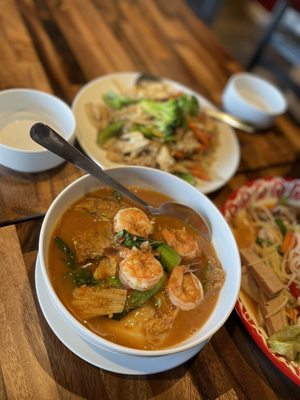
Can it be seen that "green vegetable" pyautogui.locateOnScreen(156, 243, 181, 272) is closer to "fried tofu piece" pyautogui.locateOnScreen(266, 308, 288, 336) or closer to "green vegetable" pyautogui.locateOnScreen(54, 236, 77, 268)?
"green vegetable" pyautogui.locateOnScreen(54, 236, 77, 268)

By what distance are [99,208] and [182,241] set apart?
0.34m

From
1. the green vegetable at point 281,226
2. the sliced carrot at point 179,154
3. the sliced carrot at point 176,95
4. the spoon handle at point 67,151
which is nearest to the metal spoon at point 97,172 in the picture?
the spoon handle at point 67,151

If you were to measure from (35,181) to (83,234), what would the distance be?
0.42m

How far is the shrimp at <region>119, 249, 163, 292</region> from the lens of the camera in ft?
3.83

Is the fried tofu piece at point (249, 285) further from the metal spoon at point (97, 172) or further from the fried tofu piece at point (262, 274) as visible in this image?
the metal spoon at point (97, 172)

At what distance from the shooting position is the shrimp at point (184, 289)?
1232 mm

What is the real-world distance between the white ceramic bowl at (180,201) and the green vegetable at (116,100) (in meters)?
0.73

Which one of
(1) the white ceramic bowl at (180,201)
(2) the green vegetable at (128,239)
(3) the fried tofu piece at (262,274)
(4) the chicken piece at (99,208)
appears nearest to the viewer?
(1) the white ceramic bowl at (180,201)

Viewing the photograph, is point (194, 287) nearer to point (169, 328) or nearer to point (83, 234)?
point (169, 328)

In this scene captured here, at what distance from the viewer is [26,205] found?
1.52m

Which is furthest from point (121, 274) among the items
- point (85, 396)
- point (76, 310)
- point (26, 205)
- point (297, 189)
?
point (297, 189)

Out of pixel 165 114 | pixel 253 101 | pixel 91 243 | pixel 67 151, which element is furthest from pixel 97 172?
pixel 253 101

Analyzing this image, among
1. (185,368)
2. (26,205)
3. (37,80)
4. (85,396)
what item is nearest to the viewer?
(85,396)

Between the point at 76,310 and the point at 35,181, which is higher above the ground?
the point at 76,310
